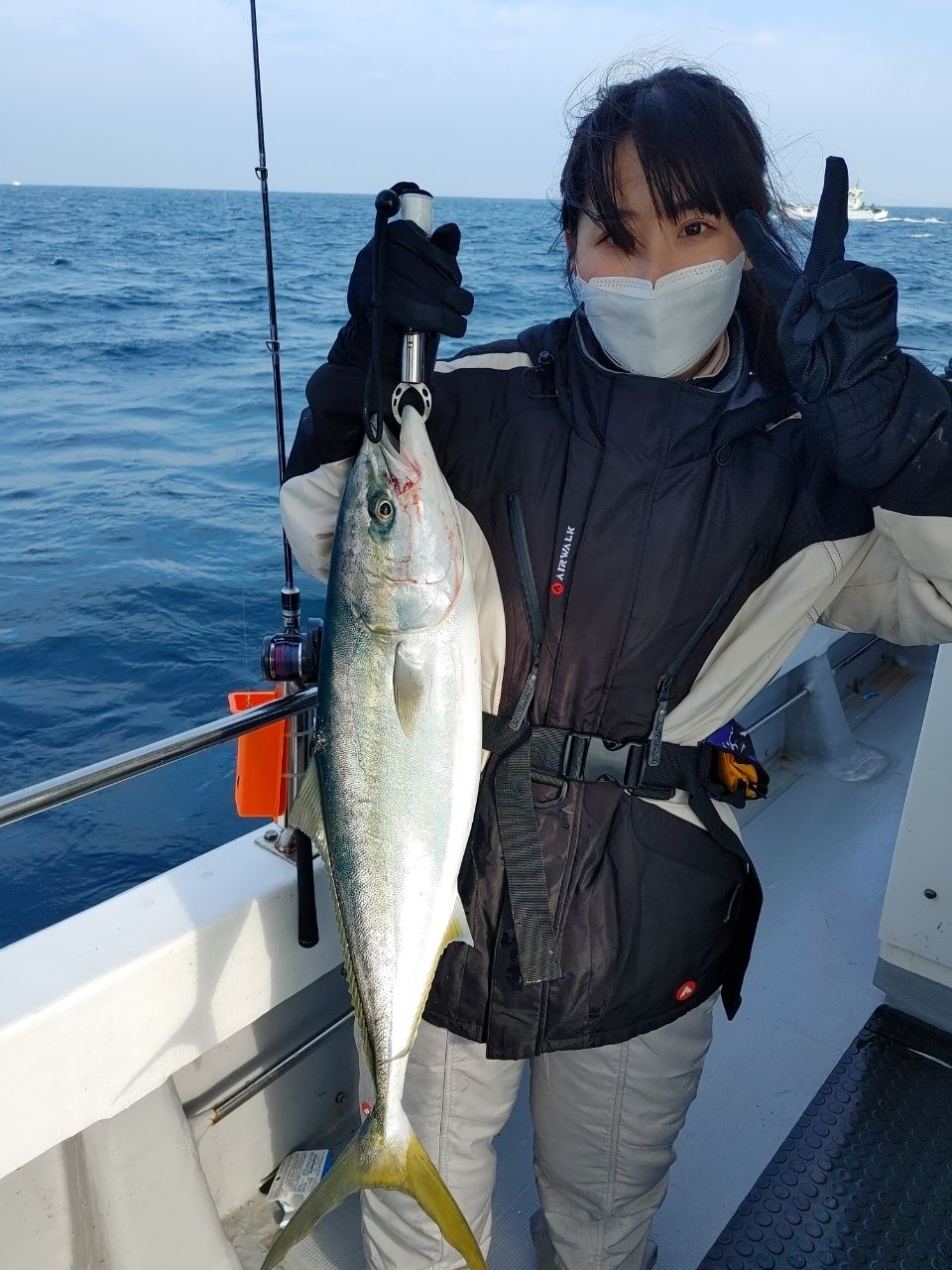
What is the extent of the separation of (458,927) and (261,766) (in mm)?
717

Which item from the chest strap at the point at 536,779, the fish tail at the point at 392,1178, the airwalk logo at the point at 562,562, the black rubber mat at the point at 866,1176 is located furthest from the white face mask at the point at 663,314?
the black rubber mat at the point at 866,1176

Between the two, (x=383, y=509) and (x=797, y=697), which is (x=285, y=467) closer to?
(x=383, y=509)

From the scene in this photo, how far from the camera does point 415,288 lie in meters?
1.44

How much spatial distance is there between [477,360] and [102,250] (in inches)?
1193

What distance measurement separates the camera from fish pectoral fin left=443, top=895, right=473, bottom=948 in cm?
157

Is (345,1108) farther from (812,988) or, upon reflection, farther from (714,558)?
(714,558)

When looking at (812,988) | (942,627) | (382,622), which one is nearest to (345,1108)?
(812,988)

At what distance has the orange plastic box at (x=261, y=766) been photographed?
2076 mm

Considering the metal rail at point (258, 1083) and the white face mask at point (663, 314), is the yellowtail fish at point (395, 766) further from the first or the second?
the metal rail at point (258, 1083)

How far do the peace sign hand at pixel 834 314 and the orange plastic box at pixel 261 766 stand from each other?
1.24m

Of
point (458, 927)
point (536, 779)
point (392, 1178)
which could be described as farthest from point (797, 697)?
point (392, 1178)

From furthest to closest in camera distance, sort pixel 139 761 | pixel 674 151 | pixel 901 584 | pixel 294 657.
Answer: pixel 294 657
pixel 139 761
pixel 901 584
pixel 674 151

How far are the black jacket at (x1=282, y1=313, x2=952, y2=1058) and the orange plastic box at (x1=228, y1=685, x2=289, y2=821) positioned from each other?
50 centimetres

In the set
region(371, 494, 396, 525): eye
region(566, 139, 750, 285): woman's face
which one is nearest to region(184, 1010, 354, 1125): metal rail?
region(371, 494, 396, 525): eye
